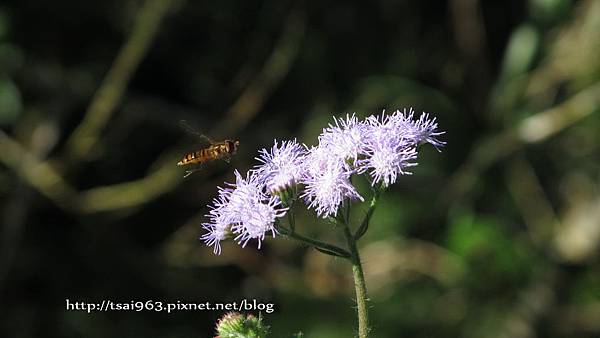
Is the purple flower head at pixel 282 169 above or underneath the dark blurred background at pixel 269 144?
underneath

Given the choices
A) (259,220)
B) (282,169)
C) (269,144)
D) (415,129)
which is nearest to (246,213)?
(259,220)

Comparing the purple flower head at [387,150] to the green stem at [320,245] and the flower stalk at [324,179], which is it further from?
the green stem at [320,245]

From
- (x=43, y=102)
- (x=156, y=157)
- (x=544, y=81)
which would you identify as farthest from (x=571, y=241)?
(x=43, y=102)

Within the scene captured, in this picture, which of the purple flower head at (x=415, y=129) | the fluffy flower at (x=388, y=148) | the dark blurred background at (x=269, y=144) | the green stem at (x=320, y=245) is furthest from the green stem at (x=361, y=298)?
the dark blurred background at (x=269, y=144)

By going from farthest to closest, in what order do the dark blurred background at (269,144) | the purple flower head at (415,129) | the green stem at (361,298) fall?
the dark blurred background at (269,144)
the purple flower head at (415,129)
the green stem at (361,298)

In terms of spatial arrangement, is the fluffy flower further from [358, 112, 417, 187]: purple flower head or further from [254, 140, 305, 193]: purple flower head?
[254, 140, 305, 193]: purple flower head

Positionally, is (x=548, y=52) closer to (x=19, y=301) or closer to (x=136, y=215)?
(x=136, y=215)
